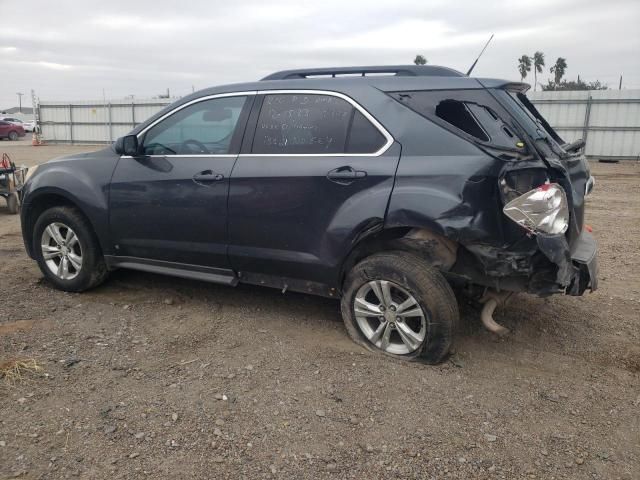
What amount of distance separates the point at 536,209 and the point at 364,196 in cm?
103

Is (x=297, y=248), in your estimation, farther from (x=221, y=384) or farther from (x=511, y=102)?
(x=511, y=102)

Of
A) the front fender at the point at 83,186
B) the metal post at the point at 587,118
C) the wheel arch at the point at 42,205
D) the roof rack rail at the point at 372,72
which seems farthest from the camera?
the metal post at the point at 587,118

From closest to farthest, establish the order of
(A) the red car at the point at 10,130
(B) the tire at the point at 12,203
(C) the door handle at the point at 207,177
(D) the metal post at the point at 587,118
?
(C) the door handle at the point at 207,177
(B) the tire at the point at 12,203
(D) the metal post at the point at 587,118
(A) the red car at the point at 10,130

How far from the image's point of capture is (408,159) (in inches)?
135

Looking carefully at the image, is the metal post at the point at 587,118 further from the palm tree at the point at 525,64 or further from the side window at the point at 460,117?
the palm tree at the point at 525,64

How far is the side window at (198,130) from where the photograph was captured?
4156 millimetres

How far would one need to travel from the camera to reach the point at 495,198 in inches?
126

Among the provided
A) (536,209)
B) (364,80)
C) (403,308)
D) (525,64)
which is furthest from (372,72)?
(525,64)

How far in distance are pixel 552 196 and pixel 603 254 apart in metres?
3.56

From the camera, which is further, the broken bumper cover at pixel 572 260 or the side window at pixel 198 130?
the side window at pixel 198 130

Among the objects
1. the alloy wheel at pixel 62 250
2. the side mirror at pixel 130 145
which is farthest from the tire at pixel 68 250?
the side mirror at pixel 130 145

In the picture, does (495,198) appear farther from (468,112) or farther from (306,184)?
(306,184)

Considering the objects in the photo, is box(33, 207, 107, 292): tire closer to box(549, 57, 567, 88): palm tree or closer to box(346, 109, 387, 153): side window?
box(346, 109, 387, 153): side window

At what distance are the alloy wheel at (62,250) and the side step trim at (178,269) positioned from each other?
1.10ft
